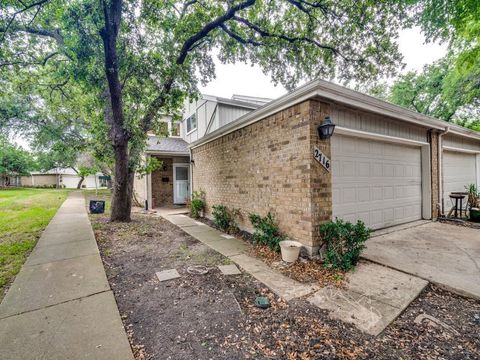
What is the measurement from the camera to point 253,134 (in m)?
5.51

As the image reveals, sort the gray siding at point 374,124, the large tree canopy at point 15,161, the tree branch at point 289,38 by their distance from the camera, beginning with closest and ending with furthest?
the gray siding at point 374,124 < the tree branch at point 289,38 < the large tree canopy at point 15,161

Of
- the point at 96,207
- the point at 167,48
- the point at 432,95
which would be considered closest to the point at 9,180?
the point at 96,207

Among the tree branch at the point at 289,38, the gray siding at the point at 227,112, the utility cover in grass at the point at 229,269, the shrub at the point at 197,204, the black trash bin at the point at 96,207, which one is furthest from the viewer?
the black trash bin at the point at 96,207

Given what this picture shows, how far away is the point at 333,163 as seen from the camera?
4430 mm

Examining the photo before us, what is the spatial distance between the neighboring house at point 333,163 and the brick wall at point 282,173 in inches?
0.8

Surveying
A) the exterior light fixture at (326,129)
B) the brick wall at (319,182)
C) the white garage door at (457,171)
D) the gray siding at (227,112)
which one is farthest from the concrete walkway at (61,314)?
the white garage door at (457,171)

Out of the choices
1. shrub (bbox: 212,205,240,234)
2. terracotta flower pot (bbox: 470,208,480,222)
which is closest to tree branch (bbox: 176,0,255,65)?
shrub (bbox: 212,205,240,234)

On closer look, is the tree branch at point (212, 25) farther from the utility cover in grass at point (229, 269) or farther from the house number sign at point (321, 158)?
the utility cover in grass at point (229, 269)

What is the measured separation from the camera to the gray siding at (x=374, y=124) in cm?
446

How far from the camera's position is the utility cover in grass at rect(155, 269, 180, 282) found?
11.2ft

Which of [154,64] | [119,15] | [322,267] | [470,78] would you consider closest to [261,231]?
[322,267]

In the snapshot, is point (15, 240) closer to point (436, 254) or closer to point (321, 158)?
point (321, 158)

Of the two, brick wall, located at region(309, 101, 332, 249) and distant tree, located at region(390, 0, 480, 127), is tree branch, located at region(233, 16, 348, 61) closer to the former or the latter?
distant tree, located at region(390, 0, 480, 127)

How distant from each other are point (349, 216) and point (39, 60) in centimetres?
1019
